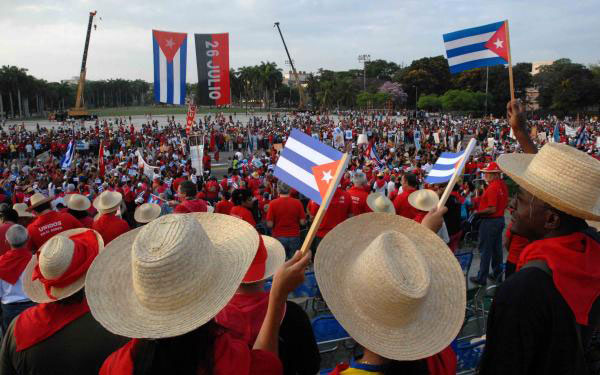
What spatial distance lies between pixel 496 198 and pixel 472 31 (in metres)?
2.45

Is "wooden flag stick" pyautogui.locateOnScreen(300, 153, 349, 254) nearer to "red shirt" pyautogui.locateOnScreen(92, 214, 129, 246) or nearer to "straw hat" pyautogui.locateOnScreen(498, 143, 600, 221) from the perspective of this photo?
"straw hat" pyautogui.locateOnScreen(498, 143, 600, 221)

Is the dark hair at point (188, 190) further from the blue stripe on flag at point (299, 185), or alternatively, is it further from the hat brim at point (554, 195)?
the hat brim at point (554, 195)

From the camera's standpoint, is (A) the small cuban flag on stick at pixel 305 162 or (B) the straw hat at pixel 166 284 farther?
(A) the small cuban flag on stick at pixel 305 162

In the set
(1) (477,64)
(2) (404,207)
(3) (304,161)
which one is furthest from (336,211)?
(1) (477,64)

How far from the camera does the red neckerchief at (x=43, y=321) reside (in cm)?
220

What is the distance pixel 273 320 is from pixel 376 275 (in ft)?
1.69

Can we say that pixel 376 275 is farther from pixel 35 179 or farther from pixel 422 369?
pixel 35 179

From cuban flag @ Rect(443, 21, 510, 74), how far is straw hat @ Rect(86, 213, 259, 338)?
5152mm

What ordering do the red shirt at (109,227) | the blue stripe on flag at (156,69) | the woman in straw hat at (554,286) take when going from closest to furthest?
1. the woman in straw hat at (554,286)
2. the red shirt at (109,227)
3. the blue stripe on flag at (156,69)

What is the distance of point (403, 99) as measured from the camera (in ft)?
251

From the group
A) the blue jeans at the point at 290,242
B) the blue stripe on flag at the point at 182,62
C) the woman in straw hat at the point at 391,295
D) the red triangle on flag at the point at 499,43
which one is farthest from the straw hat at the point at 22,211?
the blue stripe on flag at the point at 182,62

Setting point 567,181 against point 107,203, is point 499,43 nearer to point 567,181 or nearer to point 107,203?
point 567,181

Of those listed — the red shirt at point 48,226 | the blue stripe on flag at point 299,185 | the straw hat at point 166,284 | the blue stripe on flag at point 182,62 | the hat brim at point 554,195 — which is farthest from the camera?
the blue stripe on flag at point 182,62

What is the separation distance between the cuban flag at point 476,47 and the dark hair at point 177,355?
531 centimetres
